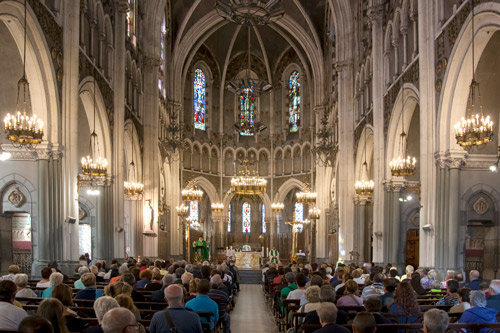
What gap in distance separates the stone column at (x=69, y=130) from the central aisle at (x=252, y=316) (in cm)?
497

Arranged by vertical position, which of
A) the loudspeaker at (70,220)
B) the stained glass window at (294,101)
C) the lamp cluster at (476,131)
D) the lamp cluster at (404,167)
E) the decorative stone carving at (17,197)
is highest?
the stained glass window at (294,101)

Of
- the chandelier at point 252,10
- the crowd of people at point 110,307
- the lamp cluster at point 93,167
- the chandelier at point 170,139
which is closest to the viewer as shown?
the crowd of people at point 110,307

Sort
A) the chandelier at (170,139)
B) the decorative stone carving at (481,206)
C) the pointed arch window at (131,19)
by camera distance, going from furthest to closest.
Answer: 1. the chandelier at (170,139)
2. the pointed arch window at (131,19)
3. the decorative stone carving at (481,206)

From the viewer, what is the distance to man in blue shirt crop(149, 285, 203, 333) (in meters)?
6.88

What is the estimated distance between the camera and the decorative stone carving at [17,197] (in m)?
17.1

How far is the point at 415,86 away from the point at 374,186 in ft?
19.0

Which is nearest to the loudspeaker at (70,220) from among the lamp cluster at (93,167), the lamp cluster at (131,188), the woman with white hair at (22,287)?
the lamp cluster at (93,167)

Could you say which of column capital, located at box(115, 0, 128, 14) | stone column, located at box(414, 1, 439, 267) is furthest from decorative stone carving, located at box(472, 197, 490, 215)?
column capital, located at box(115, 0, 128, 14)

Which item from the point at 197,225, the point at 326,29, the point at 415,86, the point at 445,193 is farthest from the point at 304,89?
the point at 445,193

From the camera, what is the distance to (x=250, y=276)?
114 feet

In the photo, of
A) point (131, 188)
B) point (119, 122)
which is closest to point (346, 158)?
point (131, 188)

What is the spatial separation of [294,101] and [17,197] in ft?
109

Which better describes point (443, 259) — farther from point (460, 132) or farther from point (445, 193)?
point (460, 132)

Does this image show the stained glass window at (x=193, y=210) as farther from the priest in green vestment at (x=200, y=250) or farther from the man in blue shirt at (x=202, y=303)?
the man in blue shirt at (x=202, y=303)
